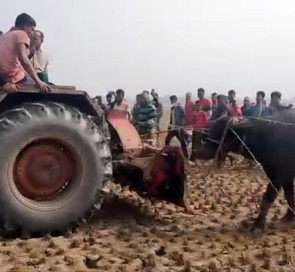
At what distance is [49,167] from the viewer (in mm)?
5562

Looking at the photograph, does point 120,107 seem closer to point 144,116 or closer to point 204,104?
point 144,116

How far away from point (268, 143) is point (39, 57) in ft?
9.31

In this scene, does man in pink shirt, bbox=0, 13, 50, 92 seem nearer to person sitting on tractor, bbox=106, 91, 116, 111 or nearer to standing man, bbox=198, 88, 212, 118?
person sitting on tractor, bbox=106, 91, 116, 111

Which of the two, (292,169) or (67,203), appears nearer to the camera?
(67,203)

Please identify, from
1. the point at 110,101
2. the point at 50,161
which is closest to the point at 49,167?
the point at 50,161

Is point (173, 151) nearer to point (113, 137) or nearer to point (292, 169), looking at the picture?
point (113, 137)

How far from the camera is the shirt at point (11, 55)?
222 inches

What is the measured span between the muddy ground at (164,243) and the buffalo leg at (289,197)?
167 millimetres

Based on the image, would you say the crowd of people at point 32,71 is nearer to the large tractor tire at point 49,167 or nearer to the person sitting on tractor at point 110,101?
the person sitting on tractor at point 110,101

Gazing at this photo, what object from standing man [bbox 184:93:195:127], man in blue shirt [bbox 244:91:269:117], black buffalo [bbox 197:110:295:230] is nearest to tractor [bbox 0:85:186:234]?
black buffalo [bbox 197:110:295:230]

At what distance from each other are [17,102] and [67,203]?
112cm

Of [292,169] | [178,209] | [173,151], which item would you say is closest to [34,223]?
[173,151]

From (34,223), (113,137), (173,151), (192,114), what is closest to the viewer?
(34,223)

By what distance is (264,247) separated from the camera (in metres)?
5.44
